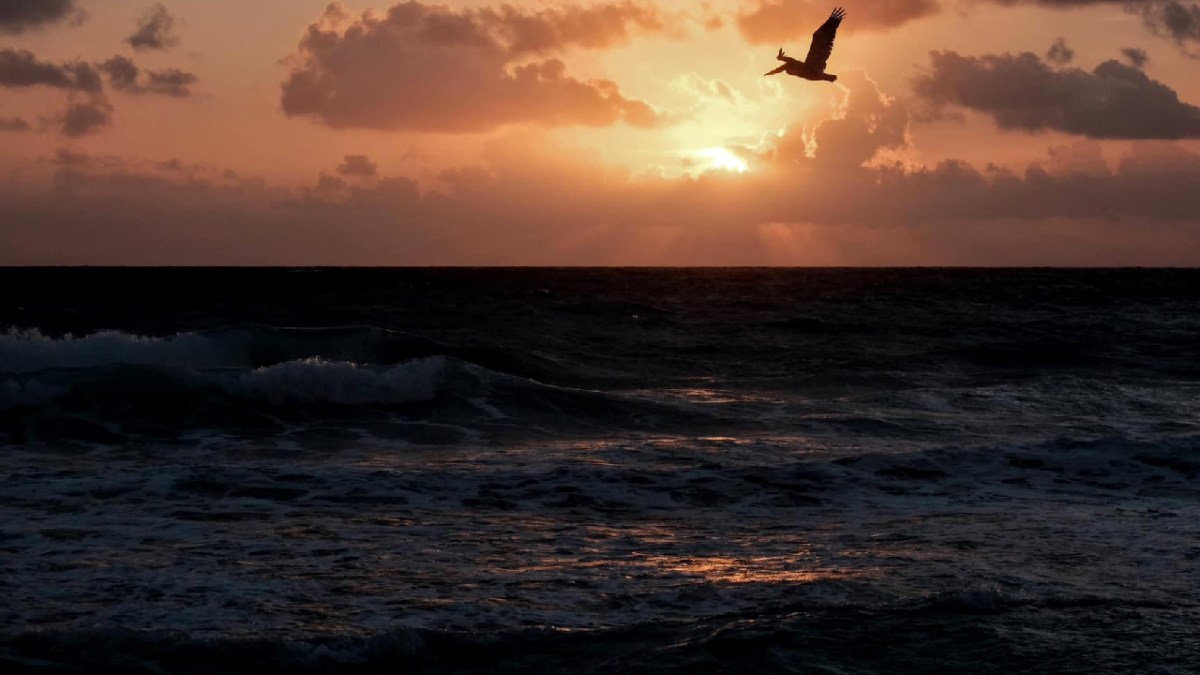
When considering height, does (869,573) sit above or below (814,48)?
below

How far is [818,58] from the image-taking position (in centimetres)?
1888

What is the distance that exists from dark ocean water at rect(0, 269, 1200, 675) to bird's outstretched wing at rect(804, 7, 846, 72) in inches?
211

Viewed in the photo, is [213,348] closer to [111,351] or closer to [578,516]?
[111,351]

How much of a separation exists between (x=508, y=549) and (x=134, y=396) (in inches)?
396

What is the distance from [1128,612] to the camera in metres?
8.01

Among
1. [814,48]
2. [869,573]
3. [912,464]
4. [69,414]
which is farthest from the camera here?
[814,48]

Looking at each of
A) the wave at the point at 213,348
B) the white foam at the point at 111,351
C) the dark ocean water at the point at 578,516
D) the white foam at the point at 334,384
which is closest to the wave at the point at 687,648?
the dark ocean water at the point at 578,516

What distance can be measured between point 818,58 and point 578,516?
1036 centimetres

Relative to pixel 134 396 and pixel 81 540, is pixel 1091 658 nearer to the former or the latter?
pixel 81 540

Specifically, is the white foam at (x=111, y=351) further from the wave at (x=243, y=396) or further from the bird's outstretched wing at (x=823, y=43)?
the bird's outstretched wing at (x=823, y=43)

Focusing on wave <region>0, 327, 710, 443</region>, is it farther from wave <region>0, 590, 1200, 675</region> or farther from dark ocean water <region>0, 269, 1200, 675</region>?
wave <region>0, 590, 1200, 675</region>

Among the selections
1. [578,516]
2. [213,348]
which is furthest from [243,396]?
[578,516]

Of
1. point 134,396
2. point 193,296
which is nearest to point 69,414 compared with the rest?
point 134,396

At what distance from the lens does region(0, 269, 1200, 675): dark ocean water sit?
730 cm
